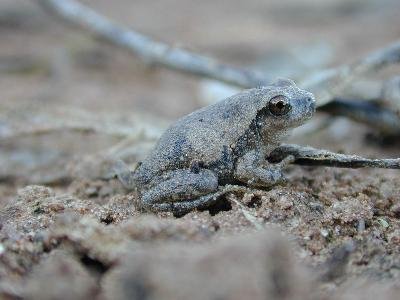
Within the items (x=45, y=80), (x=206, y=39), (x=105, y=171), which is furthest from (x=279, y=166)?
(x=206, y=39)

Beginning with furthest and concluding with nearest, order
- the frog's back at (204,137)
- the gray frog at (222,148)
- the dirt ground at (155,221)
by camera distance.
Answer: the frog's back at (204,137) → the gray frog at (222,148) → the dirt ground at (155,221)

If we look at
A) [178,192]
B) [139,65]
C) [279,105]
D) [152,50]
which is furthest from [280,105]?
[139,65]

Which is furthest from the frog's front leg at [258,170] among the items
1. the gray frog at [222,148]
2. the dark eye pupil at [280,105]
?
the dark eye pupil at [280,105]

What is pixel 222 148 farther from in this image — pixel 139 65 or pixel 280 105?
pixel 139 65

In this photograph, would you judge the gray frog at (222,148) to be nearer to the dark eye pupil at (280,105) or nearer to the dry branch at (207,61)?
the dark eye pupil at (280,105)

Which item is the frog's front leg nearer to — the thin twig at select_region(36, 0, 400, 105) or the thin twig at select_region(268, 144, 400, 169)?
the thin twig at select_region(268, 144, 400, 169)

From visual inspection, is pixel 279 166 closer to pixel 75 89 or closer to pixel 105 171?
pixel 105 171

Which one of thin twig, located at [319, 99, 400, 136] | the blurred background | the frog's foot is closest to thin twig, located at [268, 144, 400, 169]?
the frog's foot
